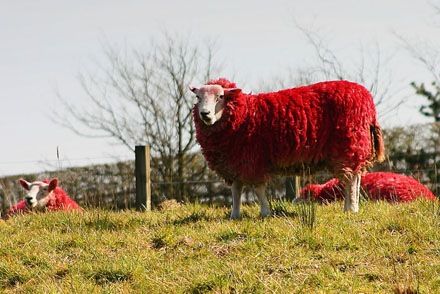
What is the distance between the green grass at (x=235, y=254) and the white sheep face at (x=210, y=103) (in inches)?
44.9

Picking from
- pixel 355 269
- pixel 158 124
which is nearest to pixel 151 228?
pixel 355 269

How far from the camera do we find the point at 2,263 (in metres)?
6.55

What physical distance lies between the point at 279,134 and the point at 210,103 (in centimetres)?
86

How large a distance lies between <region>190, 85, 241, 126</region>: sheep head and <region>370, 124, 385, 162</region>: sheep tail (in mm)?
1786

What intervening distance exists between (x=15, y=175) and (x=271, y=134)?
10373 millimetres

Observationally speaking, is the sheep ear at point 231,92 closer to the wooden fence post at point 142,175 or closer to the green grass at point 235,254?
the green grass at point 235,254

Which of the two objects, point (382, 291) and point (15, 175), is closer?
point (382, 291)

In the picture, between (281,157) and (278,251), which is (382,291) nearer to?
(278,251)

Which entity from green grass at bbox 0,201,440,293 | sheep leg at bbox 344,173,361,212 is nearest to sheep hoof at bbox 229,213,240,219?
green grass at bbox 0,201,440,293

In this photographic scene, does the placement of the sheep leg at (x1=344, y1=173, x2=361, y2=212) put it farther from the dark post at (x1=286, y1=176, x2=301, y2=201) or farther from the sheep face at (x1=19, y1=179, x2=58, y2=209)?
the sheep face at (x1=19, y1=179, x2=58, y2=209)

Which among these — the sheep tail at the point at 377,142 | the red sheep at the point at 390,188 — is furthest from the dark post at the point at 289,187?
the sheep tail at the point at 377,142

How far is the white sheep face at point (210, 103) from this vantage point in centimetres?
779

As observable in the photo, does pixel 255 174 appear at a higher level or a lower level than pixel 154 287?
higher

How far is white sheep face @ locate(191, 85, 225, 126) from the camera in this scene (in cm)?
779
